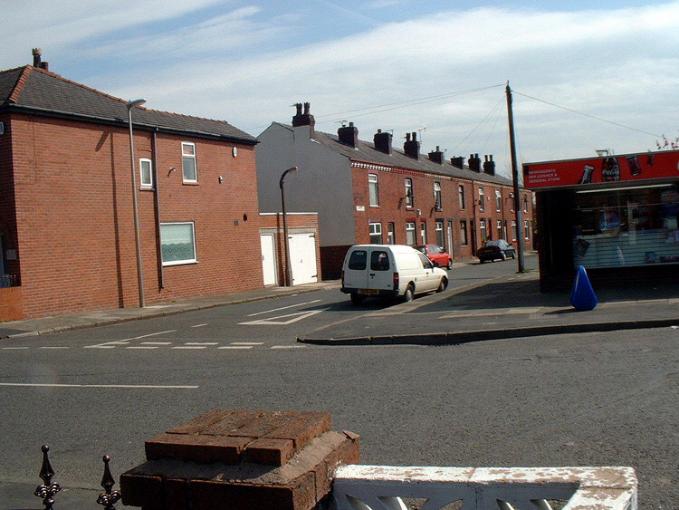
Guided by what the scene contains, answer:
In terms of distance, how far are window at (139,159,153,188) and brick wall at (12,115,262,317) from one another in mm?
293

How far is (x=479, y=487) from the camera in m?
2.74

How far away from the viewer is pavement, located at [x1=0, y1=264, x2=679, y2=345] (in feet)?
47.8

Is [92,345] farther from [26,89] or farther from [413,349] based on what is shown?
[26,89]

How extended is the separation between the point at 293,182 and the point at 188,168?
16.0 meters

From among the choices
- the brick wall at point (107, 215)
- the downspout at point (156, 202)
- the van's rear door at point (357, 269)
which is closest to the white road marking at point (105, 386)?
the brick wall at point (107, 215)

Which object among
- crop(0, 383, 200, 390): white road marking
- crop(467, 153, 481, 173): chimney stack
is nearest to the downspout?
crop(0, 383, 200, 390): white road marking

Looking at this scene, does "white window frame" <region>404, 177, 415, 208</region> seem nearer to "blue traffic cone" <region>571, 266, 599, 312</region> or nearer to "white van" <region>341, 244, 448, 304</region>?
"white van" <region>341, 244, 448, 304</region>

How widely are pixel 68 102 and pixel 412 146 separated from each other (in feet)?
113

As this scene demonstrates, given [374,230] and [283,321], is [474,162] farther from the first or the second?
[283,321]

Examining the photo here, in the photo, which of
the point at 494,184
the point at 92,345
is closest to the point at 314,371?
the point at 92,345

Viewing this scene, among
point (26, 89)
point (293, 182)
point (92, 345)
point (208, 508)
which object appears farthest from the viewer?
point (293, 182)

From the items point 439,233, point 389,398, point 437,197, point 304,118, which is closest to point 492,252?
point 439,233

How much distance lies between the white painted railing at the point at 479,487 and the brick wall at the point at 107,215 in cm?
2170

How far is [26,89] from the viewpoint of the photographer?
24062 mm
